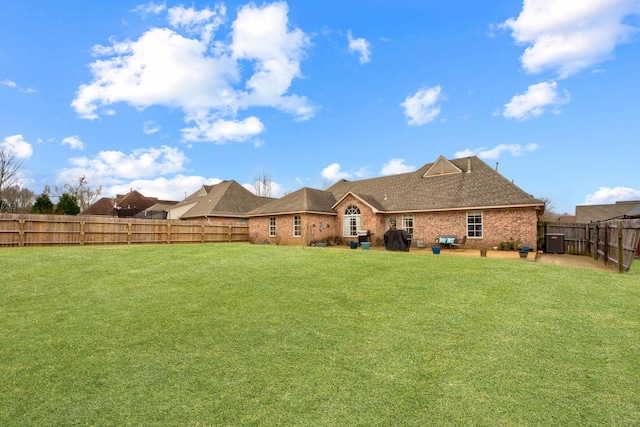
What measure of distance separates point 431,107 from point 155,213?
1808 inches

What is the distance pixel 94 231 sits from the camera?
20.0 metres

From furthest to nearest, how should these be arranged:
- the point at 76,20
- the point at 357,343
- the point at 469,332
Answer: the point at 76,20
the point at 469,332
the point at 357,343

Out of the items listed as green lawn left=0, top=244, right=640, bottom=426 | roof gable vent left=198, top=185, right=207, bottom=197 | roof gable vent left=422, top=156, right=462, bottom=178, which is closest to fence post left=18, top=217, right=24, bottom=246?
green lawn left=0, top=244, right=640, bottom=426

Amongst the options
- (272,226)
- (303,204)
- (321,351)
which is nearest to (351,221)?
(303,204)

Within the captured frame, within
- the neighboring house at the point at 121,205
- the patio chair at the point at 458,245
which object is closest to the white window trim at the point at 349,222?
the patio chair at the point at 458,245

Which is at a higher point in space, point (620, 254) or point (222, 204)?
point (222, 204)

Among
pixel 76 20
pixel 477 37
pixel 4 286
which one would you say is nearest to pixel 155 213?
pixel 76 20

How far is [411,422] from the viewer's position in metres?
3.36

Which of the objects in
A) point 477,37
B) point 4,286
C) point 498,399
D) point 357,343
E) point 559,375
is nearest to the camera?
point 498,399

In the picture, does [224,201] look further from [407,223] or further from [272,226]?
[407,223]

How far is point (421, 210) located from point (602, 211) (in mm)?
37026

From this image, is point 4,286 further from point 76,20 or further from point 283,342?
point 76,20

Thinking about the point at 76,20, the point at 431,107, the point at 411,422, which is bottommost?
the point at 411,422

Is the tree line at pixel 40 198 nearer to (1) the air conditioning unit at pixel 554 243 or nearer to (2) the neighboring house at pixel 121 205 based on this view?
(2) the neighboring house at pixel 121 205
